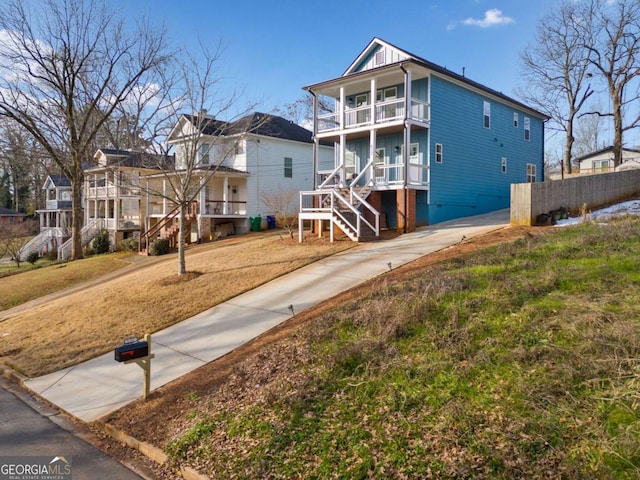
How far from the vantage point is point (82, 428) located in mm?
5789

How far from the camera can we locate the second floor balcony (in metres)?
18.5

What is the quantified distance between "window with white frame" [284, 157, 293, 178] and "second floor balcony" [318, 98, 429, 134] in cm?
917

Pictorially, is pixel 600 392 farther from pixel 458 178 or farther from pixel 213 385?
pixel 458 178

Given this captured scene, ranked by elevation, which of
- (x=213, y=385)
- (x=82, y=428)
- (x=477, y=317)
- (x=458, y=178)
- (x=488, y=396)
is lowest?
(x=82, y=428)

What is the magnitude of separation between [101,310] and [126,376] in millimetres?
4649

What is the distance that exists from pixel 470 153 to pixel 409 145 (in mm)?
4658

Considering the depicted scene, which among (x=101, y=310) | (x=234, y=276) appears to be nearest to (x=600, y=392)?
(x=234, y=276)

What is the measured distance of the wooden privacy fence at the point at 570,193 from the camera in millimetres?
14852

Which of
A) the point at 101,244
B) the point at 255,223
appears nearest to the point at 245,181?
the point at 255,223

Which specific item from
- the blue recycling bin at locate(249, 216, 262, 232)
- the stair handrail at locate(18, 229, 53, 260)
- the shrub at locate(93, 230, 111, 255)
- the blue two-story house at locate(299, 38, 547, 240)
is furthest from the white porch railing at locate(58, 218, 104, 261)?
the blue two-story house at locate(299, 38, 547, 240)

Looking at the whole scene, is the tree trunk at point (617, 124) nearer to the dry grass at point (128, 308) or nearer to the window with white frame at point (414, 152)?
the window with white frame at point (414, 152)

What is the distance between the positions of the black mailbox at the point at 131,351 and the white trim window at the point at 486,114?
69.3 ft

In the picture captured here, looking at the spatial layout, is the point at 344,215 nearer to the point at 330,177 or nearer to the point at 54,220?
the point at 330,177

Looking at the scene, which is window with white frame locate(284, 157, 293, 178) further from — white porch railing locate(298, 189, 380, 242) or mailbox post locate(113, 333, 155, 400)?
mailbox post locate(113, 333, 155, 400)
